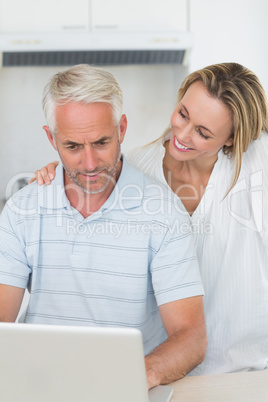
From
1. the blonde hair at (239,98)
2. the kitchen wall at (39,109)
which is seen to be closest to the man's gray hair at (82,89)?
the blonde hair at (239,98)

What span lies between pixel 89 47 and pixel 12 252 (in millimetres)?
1858

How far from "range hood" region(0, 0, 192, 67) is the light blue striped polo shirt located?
171 cm

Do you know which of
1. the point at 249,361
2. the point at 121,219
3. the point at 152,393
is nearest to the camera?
the point at 152,393

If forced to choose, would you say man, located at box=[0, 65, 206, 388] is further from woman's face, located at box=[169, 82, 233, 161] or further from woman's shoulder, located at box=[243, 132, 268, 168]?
woman's shoulder, located at box=[243, 132, 268, 168]

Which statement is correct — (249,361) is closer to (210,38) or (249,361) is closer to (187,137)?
(187,137)

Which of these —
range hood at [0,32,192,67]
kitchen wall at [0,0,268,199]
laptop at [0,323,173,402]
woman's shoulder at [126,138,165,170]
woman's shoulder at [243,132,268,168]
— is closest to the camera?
laptop at [0,323,173,402]

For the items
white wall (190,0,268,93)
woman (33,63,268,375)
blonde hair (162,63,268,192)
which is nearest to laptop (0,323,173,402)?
woman (33,63,268,375)

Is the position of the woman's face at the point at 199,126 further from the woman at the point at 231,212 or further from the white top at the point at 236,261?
the white top at the point at 236,261

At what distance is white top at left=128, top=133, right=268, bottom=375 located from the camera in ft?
5.65

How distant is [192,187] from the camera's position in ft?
6.05

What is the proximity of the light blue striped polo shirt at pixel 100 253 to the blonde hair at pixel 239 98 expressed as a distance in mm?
313

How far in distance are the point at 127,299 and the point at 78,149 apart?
416 millimetres

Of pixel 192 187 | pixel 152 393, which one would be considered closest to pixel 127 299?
pixel 152 393

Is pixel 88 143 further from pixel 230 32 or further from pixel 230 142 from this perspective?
pixel 230 32
